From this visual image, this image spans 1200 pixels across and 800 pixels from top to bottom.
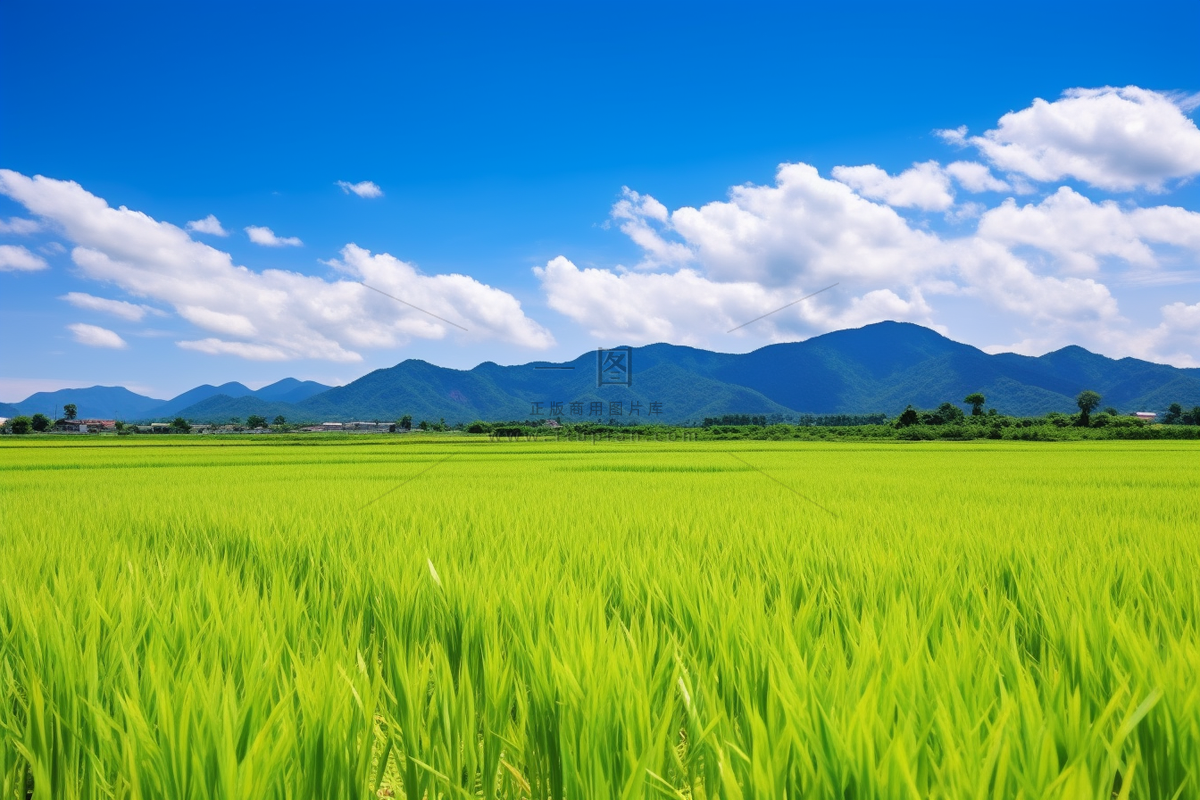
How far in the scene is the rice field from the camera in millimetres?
1068

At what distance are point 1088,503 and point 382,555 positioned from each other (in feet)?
24.1

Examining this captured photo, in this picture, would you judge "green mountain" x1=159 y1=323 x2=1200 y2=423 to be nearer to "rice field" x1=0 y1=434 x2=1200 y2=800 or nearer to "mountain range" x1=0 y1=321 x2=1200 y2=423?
"mountain range" x1=0 y1=321 x2=1200 y2=423

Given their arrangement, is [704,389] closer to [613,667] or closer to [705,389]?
[705,389]

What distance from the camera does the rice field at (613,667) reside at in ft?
3.51

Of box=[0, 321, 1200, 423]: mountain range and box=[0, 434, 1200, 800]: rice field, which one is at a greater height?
box=[0, 321, 1200, 423]: mountain range

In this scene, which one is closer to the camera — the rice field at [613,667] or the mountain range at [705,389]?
the rice field at [613,667]

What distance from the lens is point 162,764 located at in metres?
1.07

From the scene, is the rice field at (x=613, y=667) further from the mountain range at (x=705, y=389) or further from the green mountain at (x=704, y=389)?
the green mountain at (x=704, y=389)

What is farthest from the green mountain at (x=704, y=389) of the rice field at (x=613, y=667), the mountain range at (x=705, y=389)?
the rice field at (x=613, y=667)

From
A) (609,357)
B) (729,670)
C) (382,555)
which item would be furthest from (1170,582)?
(609,357)

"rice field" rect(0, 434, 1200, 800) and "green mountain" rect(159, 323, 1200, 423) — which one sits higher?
"green mountain" rect(159, 323, 1200, 423)

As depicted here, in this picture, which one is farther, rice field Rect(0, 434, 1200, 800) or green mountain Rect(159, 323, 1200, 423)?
green mountain Rect(159, 323, 1200, 423)

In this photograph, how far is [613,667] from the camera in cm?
136

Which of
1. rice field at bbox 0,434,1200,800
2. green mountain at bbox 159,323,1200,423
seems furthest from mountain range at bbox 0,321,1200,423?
rice field at bbox 0,434,1200,800
